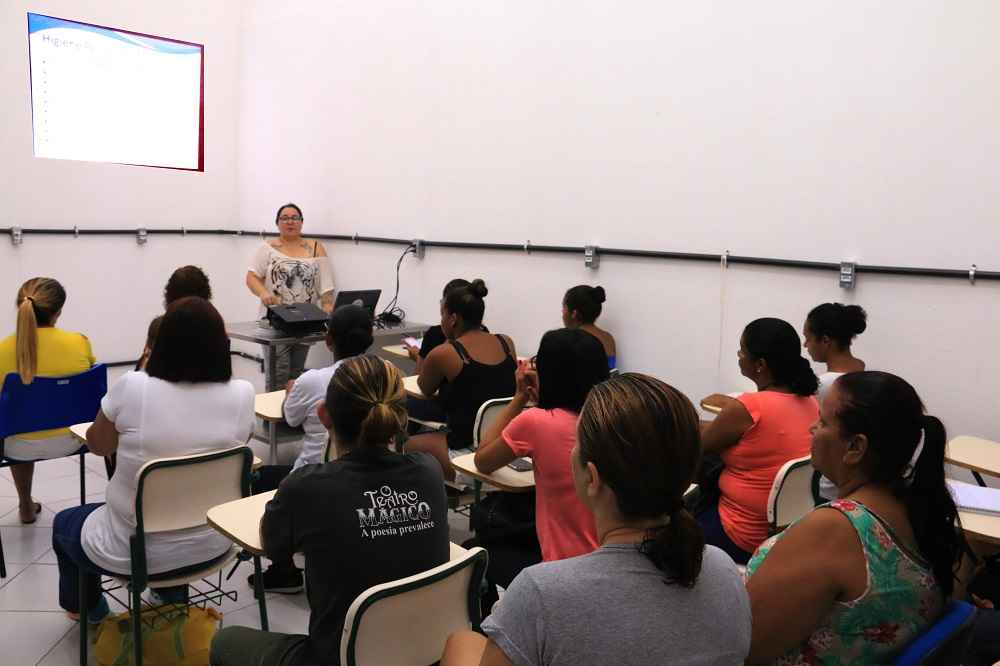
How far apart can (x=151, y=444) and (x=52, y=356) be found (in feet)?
4.39

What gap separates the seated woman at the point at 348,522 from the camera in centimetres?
162

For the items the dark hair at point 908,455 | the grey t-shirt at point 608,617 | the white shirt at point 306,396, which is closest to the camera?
the grey t-shirt at point 608,617

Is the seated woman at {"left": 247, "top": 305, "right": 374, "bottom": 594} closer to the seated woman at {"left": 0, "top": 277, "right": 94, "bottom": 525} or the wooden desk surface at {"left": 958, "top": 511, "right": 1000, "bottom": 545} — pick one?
the seated woman at {"left": 0, "top": 277, "right": 94, "bottom": 525}

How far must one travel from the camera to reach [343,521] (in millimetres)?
1618

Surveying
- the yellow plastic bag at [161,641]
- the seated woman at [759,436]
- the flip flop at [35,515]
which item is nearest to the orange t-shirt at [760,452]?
the seated woman at [759,436]

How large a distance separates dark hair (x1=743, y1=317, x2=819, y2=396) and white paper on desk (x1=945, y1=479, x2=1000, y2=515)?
492mm

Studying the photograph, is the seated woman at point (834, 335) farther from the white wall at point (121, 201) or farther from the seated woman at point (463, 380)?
the white wall at point (121, 201)

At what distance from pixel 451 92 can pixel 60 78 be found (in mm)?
3181

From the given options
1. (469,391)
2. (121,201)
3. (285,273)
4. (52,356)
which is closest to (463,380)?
(469,391)

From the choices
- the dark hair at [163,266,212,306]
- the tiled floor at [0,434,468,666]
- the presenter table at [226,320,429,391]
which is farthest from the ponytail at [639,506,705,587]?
the presenter table at [226,320,429,391]

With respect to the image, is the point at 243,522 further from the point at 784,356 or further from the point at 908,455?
the point at 784,356

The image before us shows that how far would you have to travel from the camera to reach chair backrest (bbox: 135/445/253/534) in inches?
86.4

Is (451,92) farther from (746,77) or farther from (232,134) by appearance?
(232,134)

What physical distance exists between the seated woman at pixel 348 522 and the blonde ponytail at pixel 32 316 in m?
2.03
